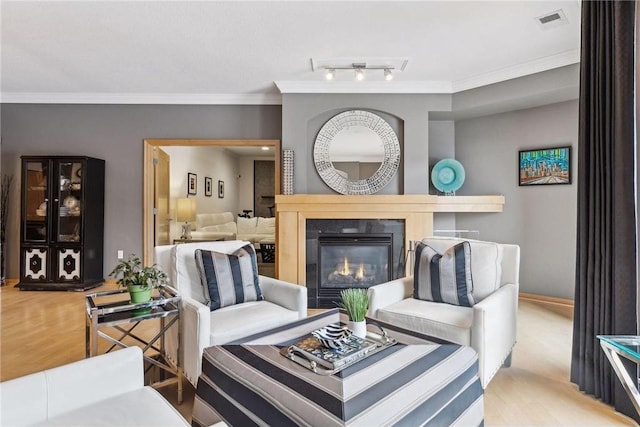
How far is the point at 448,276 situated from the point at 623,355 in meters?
1.05

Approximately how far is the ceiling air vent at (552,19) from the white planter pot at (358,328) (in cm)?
264

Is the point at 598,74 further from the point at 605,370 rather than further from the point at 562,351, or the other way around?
the point at 562,351

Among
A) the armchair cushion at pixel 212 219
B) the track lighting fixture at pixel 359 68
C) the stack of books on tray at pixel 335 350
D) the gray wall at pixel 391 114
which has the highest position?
the track lighting fixture at pixel 359 68

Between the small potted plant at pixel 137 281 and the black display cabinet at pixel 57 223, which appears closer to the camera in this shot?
the small potted plant at pixel 137 281

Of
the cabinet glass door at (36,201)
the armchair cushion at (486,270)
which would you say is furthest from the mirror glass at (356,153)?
the cabinet glass door at (36,201)

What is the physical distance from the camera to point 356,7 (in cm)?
243

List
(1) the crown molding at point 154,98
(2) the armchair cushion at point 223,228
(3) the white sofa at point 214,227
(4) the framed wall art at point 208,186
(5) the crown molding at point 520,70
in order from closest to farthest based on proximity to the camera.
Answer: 1. (5) the crown molding at point 520,70
2. (1) the crown molding at point 154,98
3. (3) the white sofa at point 214,227
4. (2) the armchair cushion at point 223,228
5. (4) the framed wall art at point 208,186

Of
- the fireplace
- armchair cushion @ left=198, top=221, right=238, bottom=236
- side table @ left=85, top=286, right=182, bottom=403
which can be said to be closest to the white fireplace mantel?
the fireplace

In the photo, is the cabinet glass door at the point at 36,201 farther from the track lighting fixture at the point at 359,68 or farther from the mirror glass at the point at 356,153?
the track lighting fixture at the point at 359,68

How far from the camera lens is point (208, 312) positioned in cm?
183

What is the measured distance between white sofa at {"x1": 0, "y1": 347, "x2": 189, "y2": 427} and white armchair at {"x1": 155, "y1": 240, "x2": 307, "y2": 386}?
54cm

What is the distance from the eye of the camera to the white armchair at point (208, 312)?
181 centimetres

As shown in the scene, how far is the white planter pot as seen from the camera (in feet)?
5.33

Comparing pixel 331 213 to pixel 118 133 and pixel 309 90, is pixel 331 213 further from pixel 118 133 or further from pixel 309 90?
pixel 118 133
